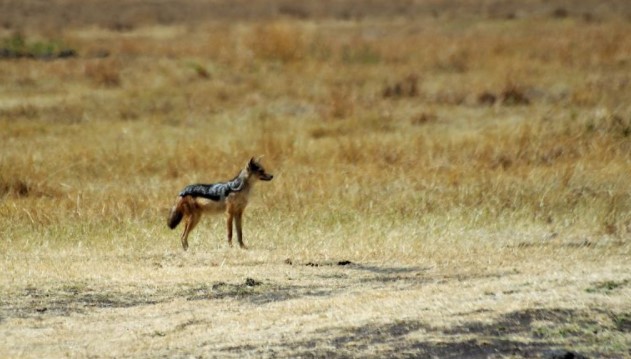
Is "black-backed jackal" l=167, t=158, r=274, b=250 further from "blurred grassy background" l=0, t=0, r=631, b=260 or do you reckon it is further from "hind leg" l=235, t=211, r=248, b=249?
"blurred grassy background" l=0, t=0, r=631, b=260

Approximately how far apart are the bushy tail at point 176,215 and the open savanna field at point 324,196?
23cm

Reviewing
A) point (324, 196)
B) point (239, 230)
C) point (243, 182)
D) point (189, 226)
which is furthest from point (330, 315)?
point (324, 196)

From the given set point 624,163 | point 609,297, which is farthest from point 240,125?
point 609,297

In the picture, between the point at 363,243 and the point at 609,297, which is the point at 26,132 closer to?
the point at 363,243

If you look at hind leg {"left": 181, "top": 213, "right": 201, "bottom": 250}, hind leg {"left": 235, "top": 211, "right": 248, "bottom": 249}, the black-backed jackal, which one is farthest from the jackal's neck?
hind leg {"left": 181, "top": 213, "right": 201, "bottom": 250}

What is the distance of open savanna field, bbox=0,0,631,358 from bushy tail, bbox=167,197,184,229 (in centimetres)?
23

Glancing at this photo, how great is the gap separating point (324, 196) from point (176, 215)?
8.42 feet

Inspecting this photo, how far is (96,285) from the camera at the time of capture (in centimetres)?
999

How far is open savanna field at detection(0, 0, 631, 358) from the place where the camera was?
8.15 m

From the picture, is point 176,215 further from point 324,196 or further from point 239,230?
point 324,196

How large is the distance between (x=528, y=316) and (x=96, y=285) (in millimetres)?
3551

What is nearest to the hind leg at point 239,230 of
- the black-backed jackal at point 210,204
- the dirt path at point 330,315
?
the black-backed jackal at point 210,204

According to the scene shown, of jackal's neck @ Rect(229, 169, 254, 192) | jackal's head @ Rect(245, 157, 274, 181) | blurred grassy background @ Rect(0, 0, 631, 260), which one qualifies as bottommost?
blurred grassy background @ Rect(0, 0, 631, 260)

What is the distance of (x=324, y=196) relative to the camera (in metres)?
14.2
